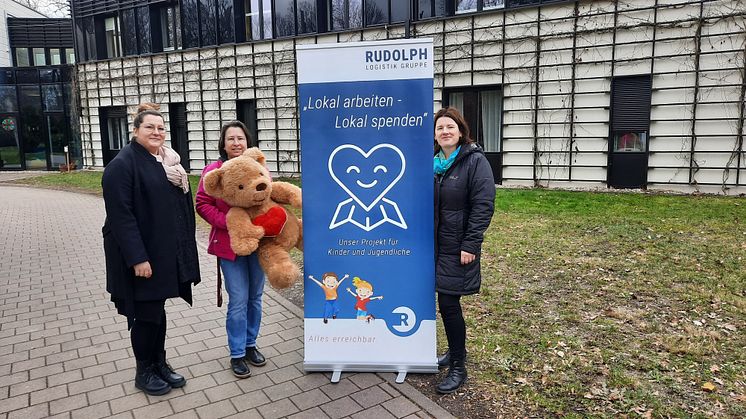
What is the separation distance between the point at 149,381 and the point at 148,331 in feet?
1.31

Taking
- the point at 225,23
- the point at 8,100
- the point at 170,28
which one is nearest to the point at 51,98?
the point at 8,100

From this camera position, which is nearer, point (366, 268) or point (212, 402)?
point (212, 402)

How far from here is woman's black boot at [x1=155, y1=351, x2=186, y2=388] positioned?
13.3 feet

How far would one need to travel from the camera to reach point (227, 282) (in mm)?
4230

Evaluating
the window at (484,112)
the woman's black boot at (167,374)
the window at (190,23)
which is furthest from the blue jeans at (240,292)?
the window at (190,23)

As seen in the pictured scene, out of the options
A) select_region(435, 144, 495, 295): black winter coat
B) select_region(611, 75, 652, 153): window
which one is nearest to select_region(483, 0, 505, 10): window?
select_region(611, 75, 652, 153): window

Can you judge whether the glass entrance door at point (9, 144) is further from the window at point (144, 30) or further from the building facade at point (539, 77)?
the building facade at point (539, 77)

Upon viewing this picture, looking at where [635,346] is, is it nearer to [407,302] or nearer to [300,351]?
[407,302]

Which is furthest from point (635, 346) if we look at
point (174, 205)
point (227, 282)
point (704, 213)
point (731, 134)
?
point (731, 134)

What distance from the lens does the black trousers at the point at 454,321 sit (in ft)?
13.0

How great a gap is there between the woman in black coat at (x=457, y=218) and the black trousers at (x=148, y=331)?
82.3 inches

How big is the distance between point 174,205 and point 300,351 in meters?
1.76

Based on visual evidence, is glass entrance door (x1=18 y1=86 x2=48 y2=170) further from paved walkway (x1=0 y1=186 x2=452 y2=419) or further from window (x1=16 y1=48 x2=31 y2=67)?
paved walkway (x1=0 y1=186 x2=452 y2=419)

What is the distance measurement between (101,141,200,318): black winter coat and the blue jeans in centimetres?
37
